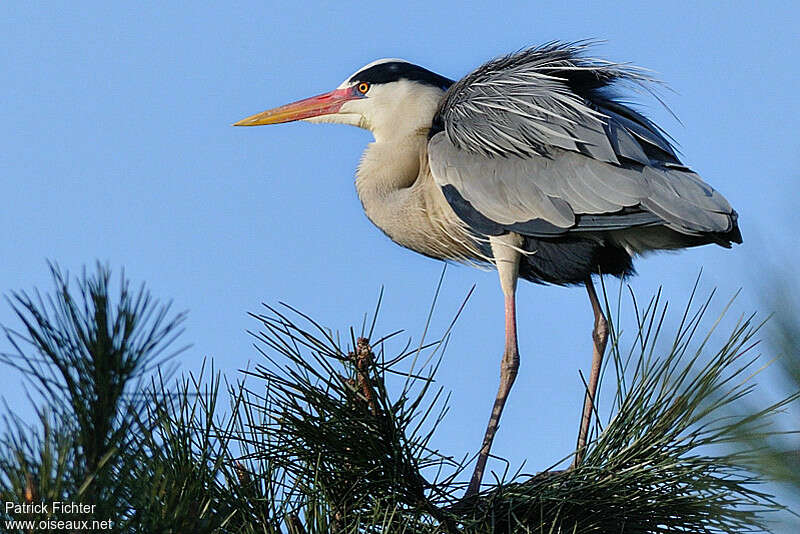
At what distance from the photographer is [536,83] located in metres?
3.64

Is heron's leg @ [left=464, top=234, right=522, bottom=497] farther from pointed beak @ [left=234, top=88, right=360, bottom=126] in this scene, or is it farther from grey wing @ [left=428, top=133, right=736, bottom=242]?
pointed beak @ [left=234, top=88, right=360, bottom=126]

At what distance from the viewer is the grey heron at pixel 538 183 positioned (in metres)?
3.27

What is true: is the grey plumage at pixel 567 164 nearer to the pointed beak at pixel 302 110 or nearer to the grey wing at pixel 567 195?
the grey wing at pixel 567 195

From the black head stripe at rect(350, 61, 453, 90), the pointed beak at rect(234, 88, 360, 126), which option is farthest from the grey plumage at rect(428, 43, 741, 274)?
the pointed beak at rect(234, 88, 360, 126)

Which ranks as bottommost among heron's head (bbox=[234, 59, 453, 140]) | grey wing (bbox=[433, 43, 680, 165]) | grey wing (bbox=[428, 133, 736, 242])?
grey wing (bbox=[428, 133, 736, 242])

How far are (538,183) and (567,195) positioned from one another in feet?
0.40

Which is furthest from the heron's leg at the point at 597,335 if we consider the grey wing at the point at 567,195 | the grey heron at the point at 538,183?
the grey wing at the point at 567,195

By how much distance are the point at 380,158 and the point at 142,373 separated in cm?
282

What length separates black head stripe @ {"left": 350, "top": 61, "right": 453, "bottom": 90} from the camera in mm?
4145

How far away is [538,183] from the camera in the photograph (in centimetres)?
344

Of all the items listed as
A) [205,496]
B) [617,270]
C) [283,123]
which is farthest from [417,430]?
[283,123]

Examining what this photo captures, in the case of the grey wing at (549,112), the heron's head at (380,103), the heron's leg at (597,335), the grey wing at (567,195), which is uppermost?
the heron's head at (380,103)

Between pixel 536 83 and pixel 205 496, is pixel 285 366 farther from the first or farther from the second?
pixel 536 83

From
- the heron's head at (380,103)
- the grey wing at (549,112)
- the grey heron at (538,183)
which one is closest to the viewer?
the grey heron at (538,183)
